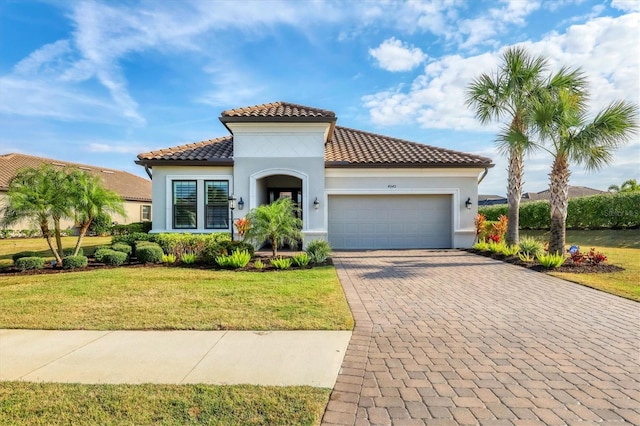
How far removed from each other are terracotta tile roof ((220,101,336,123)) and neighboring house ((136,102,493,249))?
0.14 feet

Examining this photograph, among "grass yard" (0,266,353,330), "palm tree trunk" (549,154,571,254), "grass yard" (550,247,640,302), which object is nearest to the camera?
"grass yard" (0,266,353,330)

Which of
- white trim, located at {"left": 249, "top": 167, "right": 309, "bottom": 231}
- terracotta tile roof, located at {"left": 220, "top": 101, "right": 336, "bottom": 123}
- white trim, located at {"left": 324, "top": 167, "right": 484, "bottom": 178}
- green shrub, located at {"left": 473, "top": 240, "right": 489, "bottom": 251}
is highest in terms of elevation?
terracotta tile roof, located at {"left": 220, "top": 101, "right": 336, "bottom": 123}

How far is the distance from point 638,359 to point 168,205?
1494 cm

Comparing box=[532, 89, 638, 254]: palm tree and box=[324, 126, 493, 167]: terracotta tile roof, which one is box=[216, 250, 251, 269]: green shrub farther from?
box=[532, 89, 638, 254]: palm tree

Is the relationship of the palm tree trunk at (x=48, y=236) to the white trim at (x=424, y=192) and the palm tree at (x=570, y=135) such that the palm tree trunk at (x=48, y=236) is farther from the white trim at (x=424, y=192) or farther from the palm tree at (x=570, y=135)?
the palm tree at (x=570, y=135)

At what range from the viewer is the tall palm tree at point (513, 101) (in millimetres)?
12547

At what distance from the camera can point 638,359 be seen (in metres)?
4.17

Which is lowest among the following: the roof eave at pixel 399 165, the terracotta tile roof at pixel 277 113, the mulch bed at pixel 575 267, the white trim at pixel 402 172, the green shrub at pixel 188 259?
the mulch bed at pixel 575 267

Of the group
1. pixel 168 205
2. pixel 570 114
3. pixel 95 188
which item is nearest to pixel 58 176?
pixel 95 188

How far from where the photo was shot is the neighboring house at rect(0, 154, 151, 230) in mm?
28034

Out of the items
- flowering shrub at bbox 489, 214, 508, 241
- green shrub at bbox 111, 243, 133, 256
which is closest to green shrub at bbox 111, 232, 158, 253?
green shrub at bbox 111, 243, 133, 256

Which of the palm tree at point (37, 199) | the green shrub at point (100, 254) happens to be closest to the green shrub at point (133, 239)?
the green shrub at point (100, 254)

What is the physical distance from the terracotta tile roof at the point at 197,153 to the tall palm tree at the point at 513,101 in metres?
10.9

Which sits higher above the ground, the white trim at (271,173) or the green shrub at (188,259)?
the white trim at (271,173)
